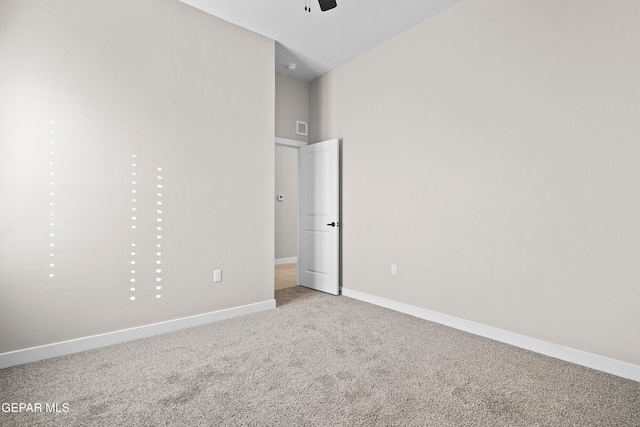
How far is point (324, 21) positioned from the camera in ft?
10.5

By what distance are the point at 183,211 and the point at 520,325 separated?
121 inches

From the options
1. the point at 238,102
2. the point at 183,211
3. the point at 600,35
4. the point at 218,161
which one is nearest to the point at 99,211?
the point at 183,211

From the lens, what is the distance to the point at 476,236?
2.87 meters

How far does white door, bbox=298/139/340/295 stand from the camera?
13.7 ft

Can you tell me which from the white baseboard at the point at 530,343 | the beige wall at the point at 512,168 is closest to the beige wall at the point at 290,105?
the beige wall at the point at 512,168

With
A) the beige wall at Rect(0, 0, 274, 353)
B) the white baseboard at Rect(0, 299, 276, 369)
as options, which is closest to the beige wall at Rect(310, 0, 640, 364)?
the beige wall at Rect(0, 0, 274, 353)

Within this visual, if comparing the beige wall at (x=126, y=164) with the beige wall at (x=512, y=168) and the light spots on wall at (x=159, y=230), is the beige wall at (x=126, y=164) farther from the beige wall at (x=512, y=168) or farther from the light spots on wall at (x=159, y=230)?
the beige wall at (x=512, y=168)

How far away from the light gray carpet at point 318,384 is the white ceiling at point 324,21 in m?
3.00

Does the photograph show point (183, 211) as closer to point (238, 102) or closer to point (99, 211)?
point (99, 211)

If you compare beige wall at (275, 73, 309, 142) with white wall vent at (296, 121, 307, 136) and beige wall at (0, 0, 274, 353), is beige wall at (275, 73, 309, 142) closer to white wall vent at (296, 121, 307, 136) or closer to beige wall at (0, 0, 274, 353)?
white wall vent at (296, 121, 307, 136)

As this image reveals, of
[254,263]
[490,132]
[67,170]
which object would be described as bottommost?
[254,263]

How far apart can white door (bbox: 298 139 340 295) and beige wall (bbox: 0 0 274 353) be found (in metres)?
0.93

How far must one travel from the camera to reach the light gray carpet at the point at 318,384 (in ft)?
5.45

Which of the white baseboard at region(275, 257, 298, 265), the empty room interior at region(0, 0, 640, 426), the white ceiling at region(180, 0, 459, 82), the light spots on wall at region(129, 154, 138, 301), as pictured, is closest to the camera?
the empty room interior at region(0, 0, 640, 426)
